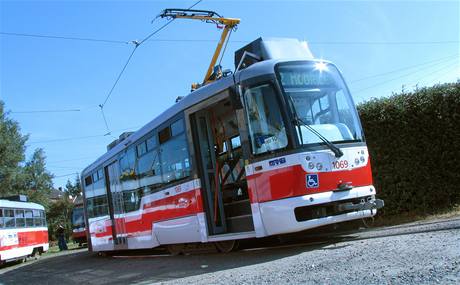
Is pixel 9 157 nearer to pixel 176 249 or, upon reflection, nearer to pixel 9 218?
pixel 9 218

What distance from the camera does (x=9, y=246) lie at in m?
20.6

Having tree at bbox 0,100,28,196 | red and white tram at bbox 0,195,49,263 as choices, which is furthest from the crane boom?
tree at bbox 0,100,28,196

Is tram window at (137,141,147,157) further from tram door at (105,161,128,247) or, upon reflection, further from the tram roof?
the tram roof

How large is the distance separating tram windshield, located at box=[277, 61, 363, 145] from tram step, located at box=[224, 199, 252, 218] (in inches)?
75.7

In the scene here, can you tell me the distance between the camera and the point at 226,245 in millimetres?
9859

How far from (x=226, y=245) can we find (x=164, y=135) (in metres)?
2.87

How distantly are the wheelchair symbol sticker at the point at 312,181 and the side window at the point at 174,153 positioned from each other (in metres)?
3.02

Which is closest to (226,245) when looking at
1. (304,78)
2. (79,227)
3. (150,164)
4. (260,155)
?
(260,155)

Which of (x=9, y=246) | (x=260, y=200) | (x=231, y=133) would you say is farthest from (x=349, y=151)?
(x=9, y=246)

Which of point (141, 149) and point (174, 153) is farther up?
point (141, 149)

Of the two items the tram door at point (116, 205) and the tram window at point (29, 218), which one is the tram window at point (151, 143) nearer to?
the tram door at point (116, 205)

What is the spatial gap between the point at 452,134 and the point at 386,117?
5.01 ft

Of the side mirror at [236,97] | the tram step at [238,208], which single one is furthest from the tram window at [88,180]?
the side mirror at [236,97]

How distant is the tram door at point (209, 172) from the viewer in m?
9.52
